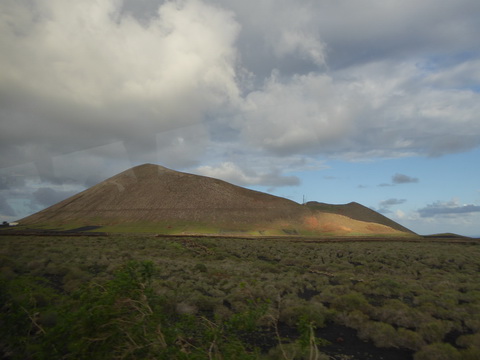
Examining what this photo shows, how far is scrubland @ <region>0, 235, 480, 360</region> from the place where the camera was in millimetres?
5949

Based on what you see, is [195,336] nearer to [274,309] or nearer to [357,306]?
[274,309]

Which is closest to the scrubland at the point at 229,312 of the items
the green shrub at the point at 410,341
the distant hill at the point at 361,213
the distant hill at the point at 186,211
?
the green shrub at the point at 410,341

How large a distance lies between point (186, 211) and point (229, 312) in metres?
78.7

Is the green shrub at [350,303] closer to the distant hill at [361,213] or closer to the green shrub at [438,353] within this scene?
the green shrub at [438,353]

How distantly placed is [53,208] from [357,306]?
11398cm

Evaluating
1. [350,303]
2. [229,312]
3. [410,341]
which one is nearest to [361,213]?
[350,303]

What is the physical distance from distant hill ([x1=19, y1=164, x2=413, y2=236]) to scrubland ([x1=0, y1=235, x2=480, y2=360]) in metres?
59.9

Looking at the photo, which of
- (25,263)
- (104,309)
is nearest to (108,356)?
(104,309)

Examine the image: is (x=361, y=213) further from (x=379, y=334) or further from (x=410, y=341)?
(x=410, y=341)

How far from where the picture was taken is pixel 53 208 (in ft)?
349

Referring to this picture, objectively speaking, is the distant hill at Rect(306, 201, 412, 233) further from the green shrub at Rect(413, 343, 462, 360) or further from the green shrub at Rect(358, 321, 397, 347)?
the green shrub at Rect(413, 343, 462, 360)

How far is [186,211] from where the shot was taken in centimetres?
8912

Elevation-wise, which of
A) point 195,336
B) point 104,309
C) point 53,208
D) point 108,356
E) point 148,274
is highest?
point 53,208

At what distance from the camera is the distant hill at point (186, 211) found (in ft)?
275
